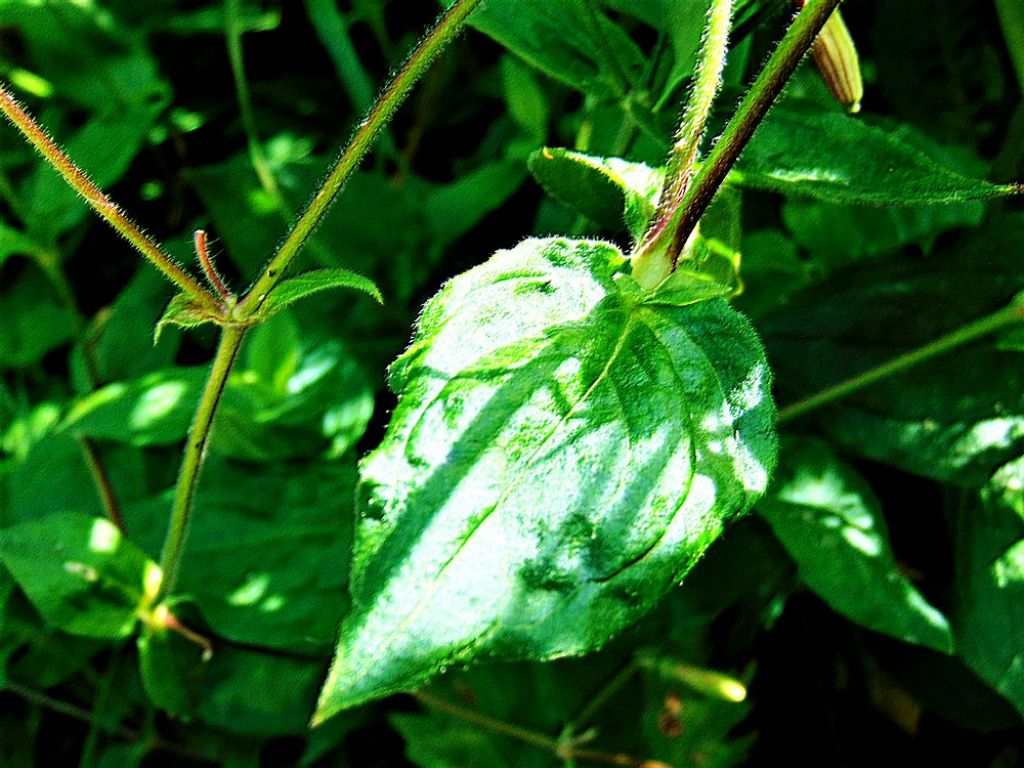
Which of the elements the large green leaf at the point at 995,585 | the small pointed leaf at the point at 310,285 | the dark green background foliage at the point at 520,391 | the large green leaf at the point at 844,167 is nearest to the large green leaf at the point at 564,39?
the dark green background foliage at the point at 520,391

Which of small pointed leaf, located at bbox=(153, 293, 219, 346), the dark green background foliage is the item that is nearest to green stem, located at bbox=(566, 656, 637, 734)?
the dark green background foliage

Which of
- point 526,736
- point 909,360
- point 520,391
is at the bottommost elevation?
point 526,736

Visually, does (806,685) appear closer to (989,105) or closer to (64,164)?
(989,105)

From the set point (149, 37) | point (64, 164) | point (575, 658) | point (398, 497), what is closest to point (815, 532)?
point (575, 658)

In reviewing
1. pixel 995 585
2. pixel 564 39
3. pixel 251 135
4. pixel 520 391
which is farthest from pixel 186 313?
pixel 995 585

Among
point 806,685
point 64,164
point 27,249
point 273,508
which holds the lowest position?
point 806,685

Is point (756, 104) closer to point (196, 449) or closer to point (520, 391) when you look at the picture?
point (520, 391)

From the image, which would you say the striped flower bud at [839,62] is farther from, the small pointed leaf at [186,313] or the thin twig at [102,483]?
the thin twig at [102,483]
